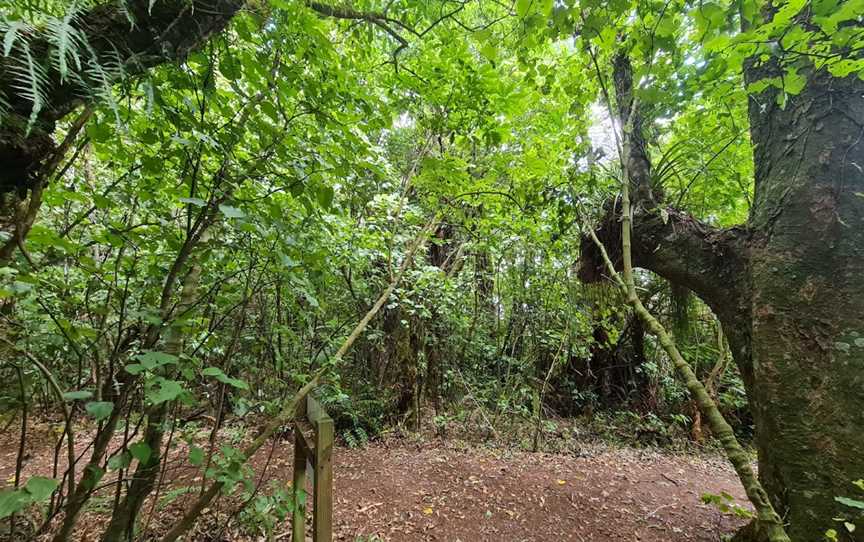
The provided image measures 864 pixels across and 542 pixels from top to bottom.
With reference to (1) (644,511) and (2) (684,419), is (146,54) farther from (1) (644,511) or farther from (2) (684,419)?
(2) (684,419)

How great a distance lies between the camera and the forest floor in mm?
2793

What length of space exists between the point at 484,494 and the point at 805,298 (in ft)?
9.67

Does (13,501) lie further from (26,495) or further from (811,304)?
(811,304)

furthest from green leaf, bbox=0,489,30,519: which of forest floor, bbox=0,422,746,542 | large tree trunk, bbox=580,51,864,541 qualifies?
large tree trunk, bbox=580,51,864,541

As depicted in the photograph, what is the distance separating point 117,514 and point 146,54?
70.4 inches

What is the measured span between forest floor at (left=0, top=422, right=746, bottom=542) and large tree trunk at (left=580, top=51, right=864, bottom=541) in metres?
1.27

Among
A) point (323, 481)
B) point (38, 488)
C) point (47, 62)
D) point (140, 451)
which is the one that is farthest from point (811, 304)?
point (47, 62)

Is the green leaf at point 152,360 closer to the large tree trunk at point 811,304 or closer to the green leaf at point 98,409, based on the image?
the green leaf at point 98,409

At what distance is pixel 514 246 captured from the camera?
5.38m

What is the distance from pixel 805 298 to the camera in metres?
1.92

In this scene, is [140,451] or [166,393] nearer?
[166,393]

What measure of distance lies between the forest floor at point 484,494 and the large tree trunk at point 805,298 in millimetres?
1274

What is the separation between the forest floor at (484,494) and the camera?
9.16ft

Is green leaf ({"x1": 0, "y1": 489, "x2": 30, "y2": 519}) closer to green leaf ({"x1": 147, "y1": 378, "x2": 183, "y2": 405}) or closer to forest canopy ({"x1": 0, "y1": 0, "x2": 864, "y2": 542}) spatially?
forest canopy ({"x1": 0, "y1": 0, "x2": 864, "y2": 542})
